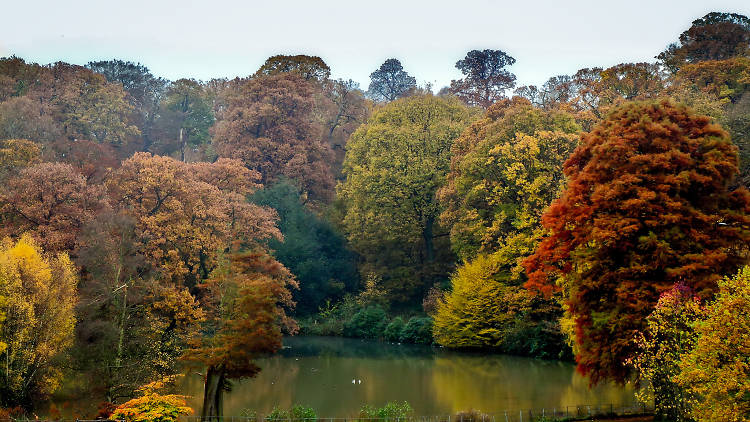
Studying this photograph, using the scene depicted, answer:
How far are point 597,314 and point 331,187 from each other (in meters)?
42.0

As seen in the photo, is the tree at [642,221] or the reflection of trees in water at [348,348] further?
the reflection of trees in water at [348,348]

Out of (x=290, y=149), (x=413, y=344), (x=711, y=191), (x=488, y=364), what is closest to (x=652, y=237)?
(x=711, y=191)

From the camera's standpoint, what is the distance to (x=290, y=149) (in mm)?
56688

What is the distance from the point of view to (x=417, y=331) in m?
47.6

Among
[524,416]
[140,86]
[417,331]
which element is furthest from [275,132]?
[524,416]

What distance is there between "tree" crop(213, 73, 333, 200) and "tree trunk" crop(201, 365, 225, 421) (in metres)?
33.8

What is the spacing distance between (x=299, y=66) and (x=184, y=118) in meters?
15.6

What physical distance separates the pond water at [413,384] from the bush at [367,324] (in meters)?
6.83

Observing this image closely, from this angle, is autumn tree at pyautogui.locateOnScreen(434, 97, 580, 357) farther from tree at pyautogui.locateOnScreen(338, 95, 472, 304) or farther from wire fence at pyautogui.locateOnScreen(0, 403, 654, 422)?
wire fence at pyautogui.locateOnScreen(0, 403, 654, 422)

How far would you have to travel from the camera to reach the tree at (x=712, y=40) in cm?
5356

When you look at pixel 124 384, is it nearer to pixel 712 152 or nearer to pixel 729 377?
pixel 729 377

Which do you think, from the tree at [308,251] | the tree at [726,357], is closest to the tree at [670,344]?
the tree at [726,357]

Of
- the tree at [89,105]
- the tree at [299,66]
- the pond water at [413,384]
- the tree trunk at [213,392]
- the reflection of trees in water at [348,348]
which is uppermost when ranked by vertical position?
the tree at [299,66]

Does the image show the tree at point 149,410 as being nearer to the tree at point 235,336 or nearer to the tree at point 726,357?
the tree at point 235,336
